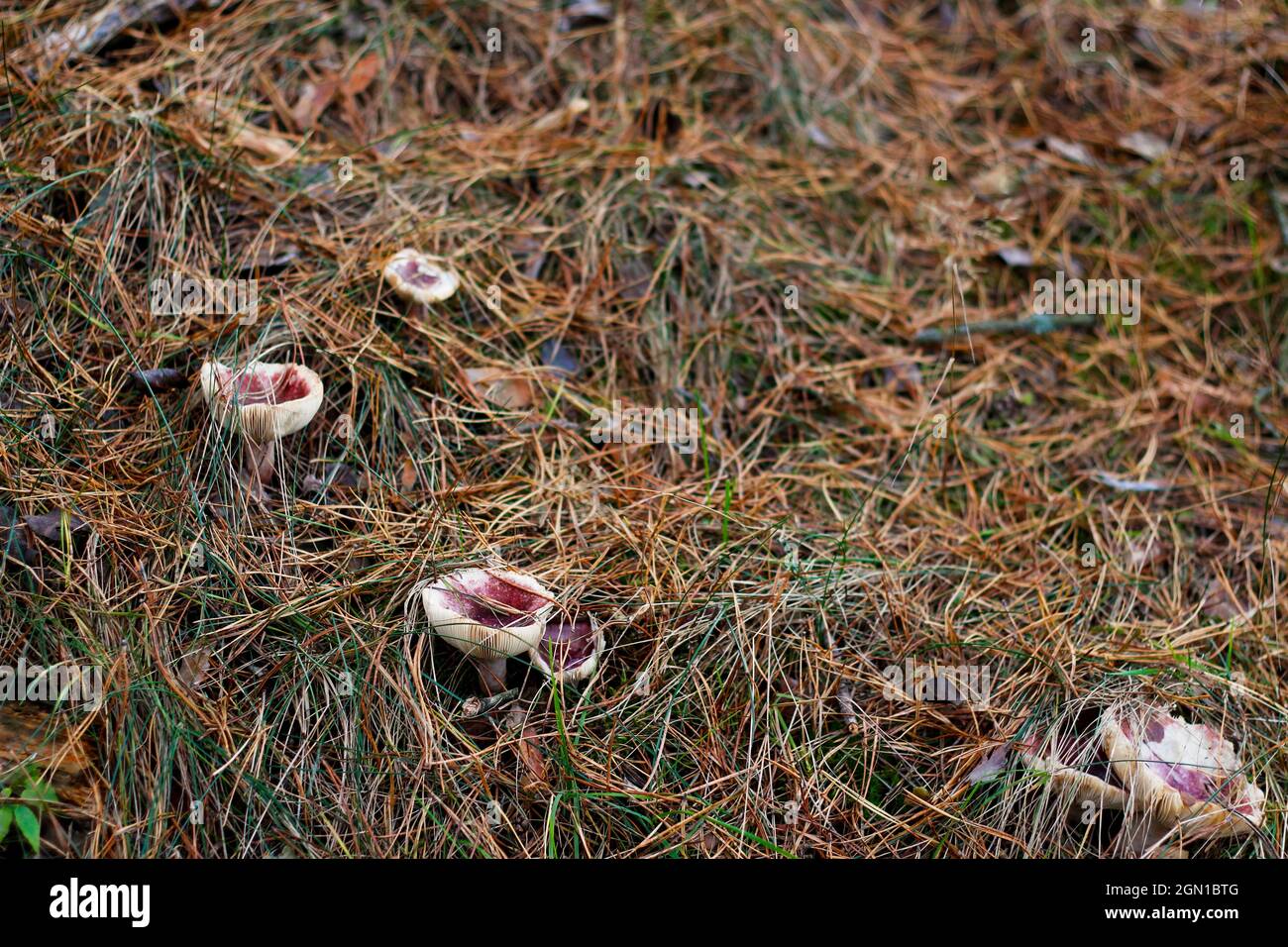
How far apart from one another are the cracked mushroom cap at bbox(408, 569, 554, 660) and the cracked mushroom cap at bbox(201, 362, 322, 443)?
488 mm

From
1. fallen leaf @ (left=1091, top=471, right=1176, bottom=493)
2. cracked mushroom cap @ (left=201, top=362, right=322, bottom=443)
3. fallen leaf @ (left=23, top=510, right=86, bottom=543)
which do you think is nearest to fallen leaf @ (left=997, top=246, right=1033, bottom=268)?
fallen leaf @ (left=1091, top=471, right=1176, bottom=493)

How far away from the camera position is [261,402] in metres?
2.19

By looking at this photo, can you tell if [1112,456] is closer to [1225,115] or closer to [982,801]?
[982,801]

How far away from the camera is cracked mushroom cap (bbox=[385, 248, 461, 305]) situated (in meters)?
2.53

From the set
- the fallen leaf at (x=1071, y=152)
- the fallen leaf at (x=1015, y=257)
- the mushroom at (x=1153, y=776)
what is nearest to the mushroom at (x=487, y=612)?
the mushroom at (x=1153, y=776)

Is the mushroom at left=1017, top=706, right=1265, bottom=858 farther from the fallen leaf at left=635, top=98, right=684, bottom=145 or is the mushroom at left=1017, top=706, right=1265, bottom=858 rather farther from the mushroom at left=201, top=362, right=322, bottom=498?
the fallen leaf at left=635, top=98, right=684, bottom=145

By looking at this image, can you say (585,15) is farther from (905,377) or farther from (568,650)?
(568,650)

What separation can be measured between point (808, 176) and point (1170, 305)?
129cm

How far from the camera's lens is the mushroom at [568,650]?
2006 mm

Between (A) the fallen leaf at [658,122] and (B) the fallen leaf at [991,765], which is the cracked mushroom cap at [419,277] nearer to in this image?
(A) the fallen leaf at [658,122]

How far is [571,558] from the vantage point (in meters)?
2.26

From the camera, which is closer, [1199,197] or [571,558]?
[571,558]

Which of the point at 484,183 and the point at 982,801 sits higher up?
the point at 484,183
